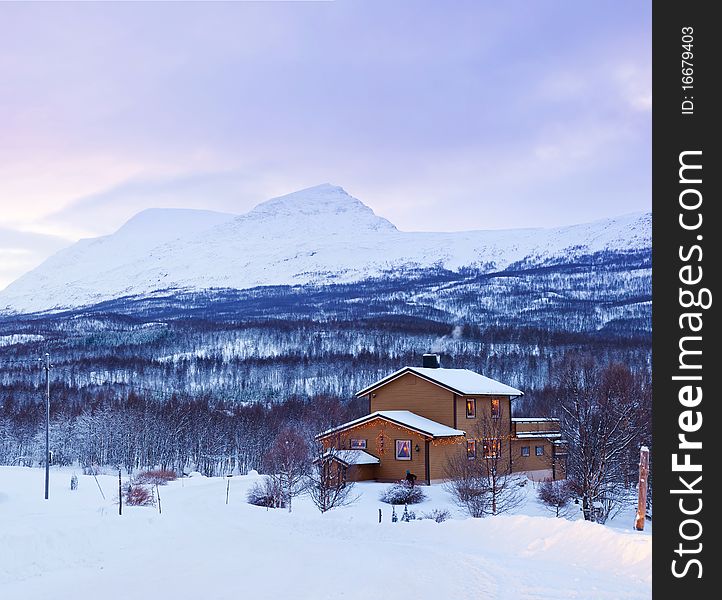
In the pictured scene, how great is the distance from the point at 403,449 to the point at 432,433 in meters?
2.58

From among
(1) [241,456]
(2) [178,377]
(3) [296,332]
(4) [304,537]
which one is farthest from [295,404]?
(4) [304,537]

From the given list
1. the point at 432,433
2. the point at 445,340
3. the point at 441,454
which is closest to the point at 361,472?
the point at 441,454

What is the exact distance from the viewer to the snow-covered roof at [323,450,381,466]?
4944 centimetres

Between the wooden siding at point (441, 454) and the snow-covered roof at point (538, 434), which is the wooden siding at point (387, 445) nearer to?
the wooden siding at point (441, 454)

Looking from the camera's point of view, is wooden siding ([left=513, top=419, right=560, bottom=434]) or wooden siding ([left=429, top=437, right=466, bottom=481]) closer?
wooden siding ([left=429, top=437, right=466, bottom=481])

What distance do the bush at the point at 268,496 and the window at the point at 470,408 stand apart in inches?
568

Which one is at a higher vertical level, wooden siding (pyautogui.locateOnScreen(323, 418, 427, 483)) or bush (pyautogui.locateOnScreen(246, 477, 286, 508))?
wooden siding (pyautogui.locateOnScreen(323, 418, 427, 483))

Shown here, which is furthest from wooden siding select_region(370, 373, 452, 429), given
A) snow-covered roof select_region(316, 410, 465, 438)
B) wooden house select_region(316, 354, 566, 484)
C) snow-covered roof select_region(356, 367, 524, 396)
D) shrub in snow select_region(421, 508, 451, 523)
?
shrub in snow select_region(421, 508, 451, 523)

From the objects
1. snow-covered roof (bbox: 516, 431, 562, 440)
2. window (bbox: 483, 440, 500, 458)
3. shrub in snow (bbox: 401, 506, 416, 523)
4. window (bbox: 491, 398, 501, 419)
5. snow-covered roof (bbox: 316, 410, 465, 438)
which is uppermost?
window (bbox: 491, 398, 501, 419)

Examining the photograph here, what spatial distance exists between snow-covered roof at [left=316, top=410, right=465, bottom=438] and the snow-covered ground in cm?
2215

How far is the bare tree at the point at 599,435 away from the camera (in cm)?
3619

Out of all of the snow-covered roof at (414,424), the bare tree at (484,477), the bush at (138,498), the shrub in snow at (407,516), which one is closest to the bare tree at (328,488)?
the shrub in snow at (407,516)

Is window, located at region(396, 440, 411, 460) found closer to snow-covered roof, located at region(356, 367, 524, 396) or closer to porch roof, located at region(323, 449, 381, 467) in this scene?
porch roof, located at region(323, 449, 381, 467)
